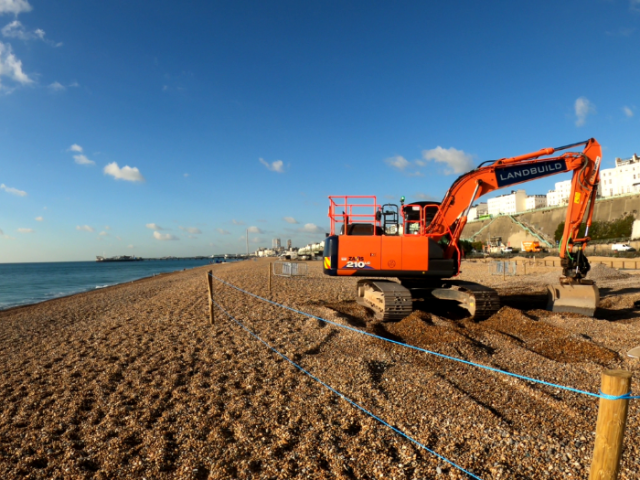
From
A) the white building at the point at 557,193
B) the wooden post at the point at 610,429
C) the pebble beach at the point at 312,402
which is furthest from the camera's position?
the white building at the point at 557,193

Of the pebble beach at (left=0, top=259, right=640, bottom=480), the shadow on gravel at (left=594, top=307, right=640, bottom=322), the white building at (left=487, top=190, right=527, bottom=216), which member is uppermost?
the white building at (left=487, top=190, right=527, bottom=216)

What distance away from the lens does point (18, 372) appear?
7.33 meters

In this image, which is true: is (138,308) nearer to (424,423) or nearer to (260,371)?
(260,371)

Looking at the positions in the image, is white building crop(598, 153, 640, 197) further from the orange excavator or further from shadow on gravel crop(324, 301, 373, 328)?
shadow on gravel crop(324, 301, 373, 328)

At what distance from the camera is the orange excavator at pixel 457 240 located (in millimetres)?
10352

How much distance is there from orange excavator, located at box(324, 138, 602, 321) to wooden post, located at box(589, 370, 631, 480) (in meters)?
7.62

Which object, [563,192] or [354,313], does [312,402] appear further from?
[563,192]

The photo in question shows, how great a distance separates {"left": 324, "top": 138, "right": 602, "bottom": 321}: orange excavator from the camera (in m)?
10.4

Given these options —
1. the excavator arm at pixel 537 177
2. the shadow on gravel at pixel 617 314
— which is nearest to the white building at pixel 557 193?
the shadow on gravel at pixel 617 314

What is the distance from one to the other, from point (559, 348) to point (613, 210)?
336 ft

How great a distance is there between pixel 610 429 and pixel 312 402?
11.9 ft

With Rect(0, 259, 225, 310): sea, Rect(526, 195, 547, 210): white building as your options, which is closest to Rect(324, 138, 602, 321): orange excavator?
Rect(0, 259, 225, 310): sea

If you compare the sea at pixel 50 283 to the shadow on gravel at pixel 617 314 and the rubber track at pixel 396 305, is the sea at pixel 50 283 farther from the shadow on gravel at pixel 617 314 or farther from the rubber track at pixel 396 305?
the shadow on gravel at pixel 617 314

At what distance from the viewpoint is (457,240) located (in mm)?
10758
